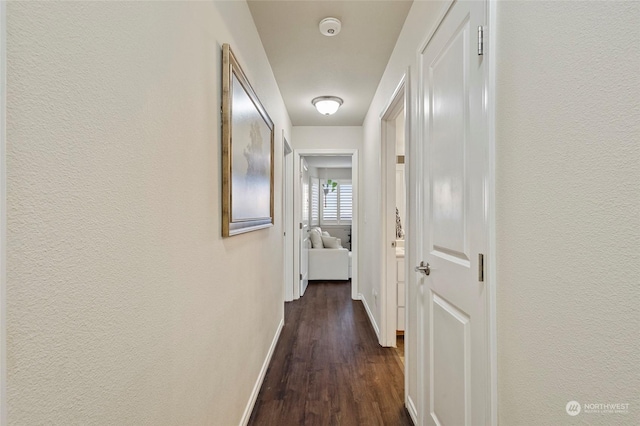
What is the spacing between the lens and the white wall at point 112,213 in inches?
19.7

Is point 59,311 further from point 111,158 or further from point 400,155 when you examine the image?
point 400,155

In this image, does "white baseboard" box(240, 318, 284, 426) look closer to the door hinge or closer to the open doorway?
the open doorway

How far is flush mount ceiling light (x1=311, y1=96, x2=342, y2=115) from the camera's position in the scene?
3.38 m

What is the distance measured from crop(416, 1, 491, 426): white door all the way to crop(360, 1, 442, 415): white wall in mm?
168

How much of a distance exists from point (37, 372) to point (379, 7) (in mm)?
2207

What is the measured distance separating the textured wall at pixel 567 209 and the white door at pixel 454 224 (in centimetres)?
12

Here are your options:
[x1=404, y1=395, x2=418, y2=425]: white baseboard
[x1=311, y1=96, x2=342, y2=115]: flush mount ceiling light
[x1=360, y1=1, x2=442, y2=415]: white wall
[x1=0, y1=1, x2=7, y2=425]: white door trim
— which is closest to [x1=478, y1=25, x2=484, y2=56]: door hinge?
[x1=360, y1=1, x2=442, y2=415]: white wall

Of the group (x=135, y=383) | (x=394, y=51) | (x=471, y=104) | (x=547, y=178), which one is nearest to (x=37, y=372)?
(x=135, y=383)

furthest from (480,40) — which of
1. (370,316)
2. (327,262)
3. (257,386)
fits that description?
(327,262)

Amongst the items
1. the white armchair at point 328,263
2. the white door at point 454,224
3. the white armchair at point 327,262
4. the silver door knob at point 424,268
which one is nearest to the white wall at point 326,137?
the white armchair at point 327,262

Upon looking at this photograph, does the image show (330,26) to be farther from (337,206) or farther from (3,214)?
(337,206)

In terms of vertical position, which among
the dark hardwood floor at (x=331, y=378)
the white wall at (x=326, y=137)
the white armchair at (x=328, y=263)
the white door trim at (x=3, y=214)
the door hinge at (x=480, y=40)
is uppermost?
the white wall at (x=326, y=137)

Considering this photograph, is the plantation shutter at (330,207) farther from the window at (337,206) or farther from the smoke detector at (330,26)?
the smoke detector at (330,26)

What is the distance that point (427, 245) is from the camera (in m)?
1.63
